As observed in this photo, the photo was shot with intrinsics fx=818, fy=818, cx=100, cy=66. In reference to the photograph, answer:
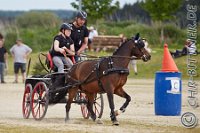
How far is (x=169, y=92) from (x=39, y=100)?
328cm

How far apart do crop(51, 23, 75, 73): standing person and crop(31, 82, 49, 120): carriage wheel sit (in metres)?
0.62

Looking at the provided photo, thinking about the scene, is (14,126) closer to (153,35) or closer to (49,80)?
(49,80)

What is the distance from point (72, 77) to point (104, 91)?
124 cm

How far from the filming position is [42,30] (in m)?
64.8

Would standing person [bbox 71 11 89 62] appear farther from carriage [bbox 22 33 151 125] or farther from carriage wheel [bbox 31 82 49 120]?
carriage wheel [bbox 31 82 49 120]

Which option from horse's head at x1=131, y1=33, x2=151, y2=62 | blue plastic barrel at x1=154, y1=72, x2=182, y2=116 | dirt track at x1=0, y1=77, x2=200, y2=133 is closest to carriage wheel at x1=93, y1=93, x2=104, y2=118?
dirt track at x1=0, y1=77, x2=200, y2=133

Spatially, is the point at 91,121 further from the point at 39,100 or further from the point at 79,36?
the point at 79,36

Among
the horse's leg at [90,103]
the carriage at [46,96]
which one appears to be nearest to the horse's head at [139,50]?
the horse's leg at [90,103]

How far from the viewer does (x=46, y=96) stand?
19391mm

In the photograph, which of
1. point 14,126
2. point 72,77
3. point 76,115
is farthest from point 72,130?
point 76,115

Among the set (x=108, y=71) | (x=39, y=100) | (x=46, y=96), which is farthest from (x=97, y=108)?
(x=108, y=71)

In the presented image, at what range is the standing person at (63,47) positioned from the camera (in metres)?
19.8

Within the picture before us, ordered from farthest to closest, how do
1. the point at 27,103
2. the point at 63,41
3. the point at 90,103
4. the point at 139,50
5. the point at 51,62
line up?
the point at 27,103 → the point at 51,62 → the point at 63,41 → the point at 90,103 → the point at 139,50

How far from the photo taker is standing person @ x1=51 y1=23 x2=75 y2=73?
1978 cm
